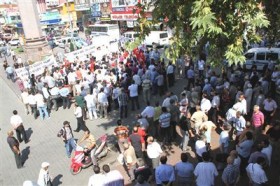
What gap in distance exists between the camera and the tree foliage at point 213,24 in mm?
6059

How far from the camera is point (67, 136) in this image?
12.1 meters

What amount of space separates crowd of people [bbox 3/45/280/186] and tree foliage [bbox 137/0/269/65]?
2.47 m

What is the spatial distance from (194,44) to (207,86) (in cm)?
661

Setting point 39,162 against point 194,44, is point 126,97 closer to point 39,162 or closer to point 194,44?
point 39,162

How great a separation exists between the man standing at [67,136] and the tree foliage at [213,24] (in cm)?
586

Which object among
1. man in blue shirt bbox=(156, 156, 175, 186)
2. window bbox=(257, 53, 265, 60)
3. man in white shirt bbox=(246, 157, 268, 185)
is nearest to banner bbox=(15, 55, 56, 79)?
window bbox=(257, 53, 265, 60)

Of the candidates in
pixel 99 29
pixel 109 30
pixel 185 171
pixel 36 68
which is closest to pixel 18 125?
pixel 185 171

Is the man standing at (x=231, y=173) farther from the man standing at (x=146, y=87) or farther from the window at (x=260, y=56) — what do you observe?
the window at (x=260, y=56)

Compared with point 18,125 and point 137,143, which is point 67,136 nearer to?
point 137,143

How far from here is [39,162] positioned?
12.7 meters

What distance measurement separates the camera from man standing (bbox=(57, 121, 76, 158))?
471 inches

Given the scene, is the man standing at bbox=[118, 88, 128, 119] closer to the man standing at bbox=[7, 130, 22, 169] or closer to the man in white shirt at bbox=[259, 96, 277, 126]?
the man standing at bbox=[7, 130, 22, 169]

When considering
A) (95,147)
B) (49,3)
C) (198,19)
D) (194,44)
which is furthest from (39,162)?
(49,3)

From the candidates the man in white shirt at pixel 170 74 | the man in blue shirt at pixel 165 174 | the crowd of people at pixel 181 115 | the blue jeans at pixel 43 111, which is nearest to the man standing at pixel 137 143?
the crowd of people at pixel 181 115
